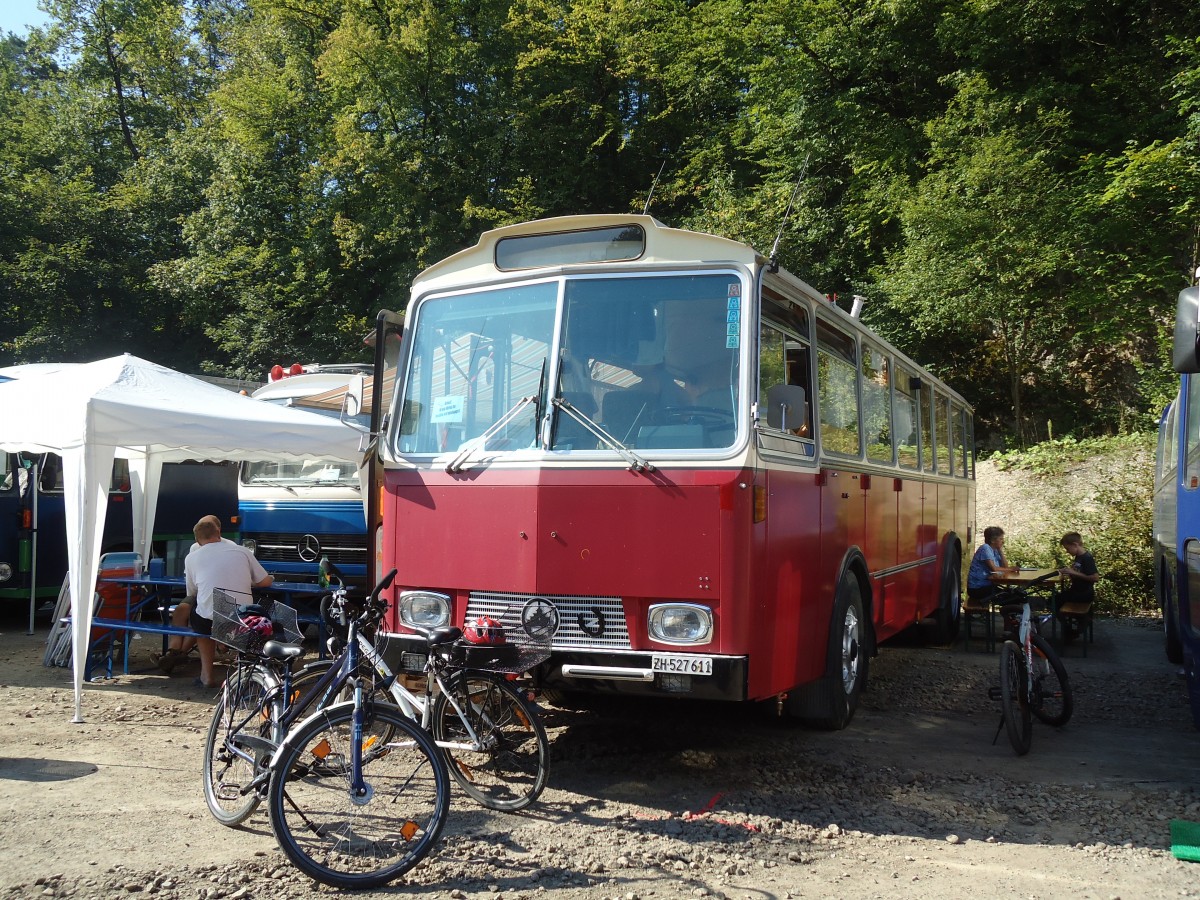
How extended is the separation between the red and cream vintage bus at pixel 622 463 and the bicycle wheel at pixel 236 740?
85cm

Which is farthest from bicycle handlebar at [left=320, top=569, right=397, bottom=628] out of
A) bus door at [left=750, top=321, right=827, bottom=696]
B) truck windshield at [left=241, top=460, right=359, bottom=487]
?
truck windshield at [left=241, top=460, right=359, bottom=487]

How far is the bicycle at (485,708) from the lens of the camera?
5.34 m

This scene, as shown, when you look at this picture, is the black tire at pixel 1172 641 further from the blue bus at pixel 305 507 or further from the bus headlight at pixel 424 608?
the blue bus at pixel 305 507

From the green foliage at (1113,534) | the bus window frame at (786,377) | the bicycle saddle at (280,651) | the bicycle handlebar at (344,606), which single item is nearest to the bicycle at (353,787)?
the bicycle handlebar at (344,606)

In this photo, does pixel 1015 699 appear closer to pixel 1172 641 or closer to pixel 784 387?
pixel 784 387

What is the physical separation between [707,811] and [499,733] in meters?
1.17

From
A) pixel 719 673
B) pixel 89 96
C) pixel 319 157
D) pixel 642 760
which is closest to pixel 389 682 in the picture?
pixel 719 673

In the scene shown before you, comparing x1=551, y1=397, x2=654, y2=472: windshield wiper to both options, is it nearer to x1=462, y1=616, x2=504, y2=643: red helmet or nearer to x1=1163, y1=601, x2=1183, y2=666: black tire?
x1=462, y1=616, x2=504, y2=643: red helmet

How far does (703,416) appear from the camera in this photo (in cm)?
571

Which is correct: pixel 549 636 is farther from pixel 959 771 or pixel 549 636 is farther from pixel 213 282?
pixel 213 282

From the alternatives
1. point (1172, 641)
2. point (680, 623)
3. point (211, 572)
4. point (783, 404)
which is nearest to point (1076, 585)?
point (1172, 641)

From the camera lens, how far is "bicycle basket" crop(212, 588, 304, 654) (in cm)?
530

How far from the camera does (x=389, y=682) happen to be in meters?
5.01

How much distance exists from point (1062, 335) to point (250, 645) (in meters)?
21.4
